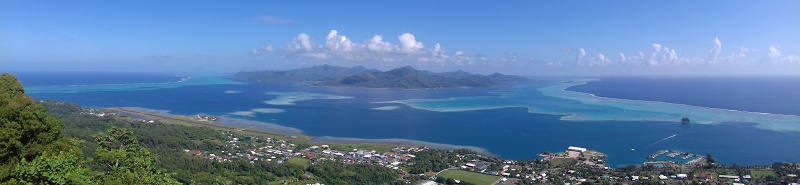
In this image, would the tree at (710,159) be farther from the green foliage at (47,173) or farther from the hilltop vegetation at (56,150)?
the green foliage at (47,173)

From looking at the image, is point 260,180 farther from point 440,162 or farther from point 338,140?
point 338,140

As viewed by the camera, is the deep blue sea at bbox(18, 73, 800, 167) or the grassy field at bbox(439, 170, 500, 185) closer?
the grassy field at bbox(439, 170, 500, 185)

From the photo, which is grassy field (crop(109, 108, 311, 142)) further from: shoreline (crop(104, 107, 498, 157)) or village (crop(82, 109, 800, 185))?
village (crop(82, 109, 800, 185))

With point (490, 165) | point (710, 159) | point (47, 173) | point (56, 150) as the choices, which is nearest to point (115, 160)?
point (56, 150)

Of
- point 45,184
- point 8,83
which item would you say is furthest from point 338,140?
point 45,184

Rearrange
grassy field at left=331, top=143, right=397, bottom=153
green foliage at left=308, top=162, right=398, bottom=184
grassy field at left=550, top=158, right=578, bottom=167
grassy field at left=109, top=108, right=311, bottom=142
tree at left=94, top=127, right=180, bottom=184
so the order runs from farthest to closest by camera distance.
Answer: grassy field at left=109, top=108, right=311, bottom=142 → grassy field at left=331, top=143, right=397, bottom=153 → grassy field at left=550, top=158, right=578, bottom=167 → green foliage at left=308, top=162, right=398, bottom=184 → tree at left=94, top=127, right=180, bottom=184

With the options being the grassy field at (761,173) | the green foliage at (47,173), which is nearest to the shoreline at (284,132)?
the grassy field at (761,173)

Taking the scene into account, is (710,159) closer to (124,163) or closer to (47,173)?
(124,163)

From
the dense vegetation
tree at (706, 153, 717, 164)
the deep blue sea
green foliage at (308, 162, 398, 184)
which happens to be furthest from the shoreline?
tree at (706, 153, 717, 164)
